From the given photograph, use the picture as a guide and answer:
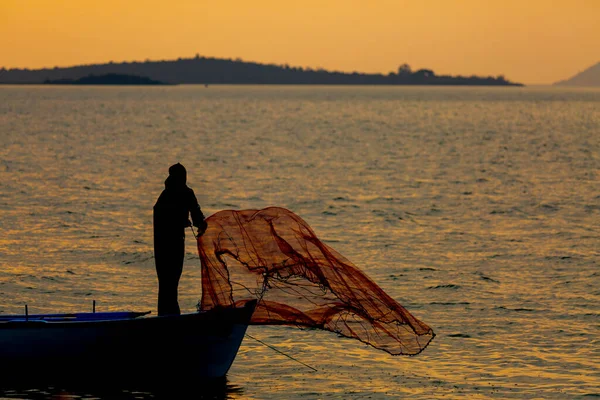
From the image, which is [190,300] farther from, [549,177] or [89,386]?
[549,177]

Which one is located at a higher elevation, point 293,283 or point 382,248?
point 293,283

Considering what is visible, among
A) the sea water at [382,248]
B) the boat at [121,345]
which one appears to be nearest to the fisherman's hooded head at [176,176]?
the boat at [121,345]

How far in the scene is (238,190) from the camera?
4669cm

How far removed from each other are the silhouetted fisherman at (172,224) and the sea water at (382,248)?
1.54 m

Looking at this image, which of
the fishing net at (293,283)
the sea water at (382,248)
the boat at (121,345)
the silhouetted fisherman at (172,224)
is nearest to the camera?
the boat at (121,345)

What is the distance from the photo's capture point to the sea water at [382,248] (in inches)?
645

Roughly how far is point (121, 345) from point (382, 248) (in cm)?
1560

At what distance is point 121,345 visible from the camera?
14547 millimetres

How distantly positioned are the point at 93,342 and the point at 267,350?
3.80 metres

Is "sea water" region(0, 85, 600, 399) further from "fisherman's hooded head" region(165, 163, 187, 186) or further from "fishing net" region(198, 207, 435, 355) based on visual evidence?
"fisherman's hooded head" region(165, 163, 187, 186)

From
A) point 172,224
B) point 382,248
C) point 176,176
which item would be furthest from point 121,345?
point 382,248

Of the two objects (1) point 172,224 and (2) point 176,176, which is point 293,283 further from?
(2) point 176,176

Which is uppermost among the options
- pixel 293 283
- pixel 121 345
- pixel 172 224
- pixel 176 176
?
pixel 176 176

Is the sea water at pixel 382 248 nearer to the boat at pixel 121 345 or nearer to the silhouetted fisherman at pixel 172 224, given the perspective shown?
the boat at pixel 121 345
